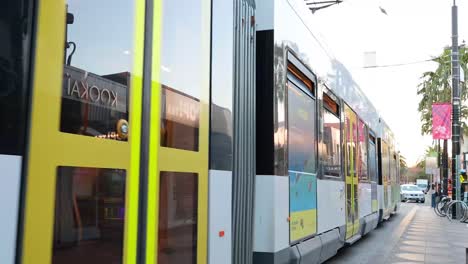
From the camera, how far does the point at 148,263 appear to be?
8.26 feet

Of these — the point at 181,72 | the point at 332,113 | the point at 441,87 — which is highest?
the point at 441,87

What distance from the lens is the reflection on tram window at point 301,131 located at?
5.09 metres

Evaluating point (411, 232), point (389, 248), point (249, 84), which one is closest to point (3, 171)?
point (249, 84)

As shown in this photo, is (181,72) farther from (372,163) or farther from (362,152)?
(372,163)

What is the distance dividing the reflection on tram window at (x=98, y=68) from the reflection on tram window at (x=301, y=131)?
2790mm

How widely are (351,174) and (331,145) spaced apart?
1.83 meters

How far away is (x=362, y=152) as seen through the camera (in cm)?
1044

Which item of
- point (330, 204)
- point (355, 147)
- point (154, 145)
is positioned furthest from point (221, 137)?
point (355, 147)

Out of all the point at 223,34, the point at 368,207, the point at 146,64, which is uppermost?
the point at 223,34

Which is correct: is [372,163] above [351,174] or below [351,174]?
above

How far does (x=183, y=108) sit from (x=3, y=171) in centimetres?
139

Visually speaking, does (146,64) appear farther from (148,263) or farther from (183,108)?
(148,263)

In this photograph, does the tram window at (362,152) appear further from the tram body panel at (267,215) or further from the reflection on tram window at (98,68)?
the reflection on tram window at (98,68)

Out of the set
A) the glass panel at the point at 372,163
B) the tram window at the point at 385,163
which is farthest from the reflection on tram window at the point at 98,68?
the tram window at the point at 385,163
